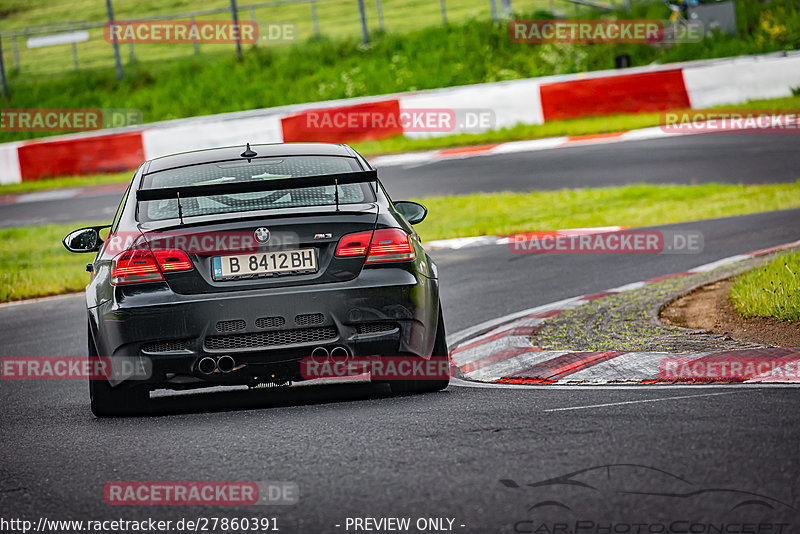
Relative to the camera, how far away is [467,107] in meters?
21.3

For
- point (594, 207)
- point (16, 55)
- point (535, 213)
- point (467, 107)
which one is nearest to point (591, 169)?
point (594, 207)

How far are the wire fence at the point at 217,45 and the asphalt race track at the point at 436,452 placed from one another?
22954mm

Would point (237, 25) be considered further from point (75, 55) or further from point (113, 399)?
point (113, 399)

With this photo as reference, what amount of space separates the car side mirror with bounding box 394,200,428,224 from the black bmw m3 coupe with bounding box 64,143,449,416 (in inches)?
38.2

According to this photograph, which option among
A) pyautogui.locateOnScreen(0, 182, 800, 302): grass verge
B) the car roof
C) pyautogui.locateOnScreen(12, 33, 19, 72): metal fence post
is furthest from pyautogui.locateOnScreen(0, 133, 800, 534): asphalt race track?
pyautogui.locateOnScreen(12, 33, 19, 72): metal fence post

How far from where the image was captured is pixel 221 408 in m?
6.79

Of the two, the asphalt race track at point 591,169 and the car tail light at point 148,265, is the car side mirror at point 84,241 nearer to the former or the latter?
the car tail light at point 148,265

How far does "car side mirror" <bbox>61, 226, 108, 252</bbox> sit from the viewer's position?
24.3 ft

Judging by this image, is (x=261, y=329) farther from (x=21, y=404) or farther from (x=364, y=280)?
(x=21, y=404)

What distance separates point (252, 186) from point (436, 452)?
2061mm

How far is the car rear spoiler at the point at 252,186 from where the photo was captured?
6422 mm

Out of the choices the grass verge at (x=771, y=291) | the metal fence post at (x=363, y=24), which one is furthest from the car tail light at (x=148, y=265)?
the metal fence post at (x=363, y=24)

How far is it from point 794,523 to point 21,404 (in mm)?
5048

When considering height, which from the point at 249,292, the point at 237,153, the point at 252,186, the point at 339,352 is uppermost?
the point at 237,153
